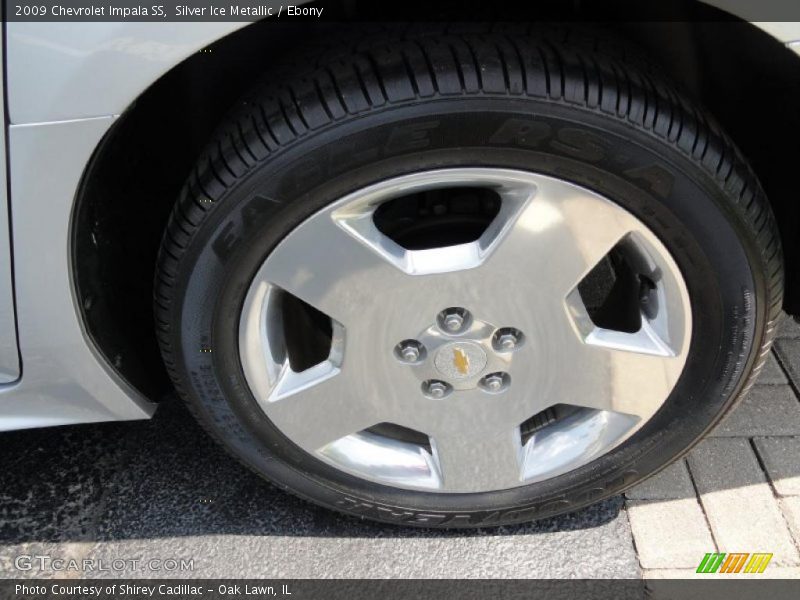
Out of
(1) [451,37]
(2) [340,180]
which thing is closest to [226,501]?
(2) [340,180]

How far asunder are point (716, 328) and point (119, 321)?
1.11 meters

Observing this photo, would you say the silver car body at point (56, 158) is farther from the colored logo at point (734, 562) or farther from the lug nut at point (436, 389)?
the colored logo at point (734, 562)

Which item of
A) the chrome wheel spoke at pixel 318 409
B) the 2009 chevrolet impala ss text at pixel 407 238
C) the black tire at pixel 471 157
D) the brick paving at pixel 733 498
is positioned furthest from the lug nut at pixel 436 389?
the brick paving at pixel 733 498

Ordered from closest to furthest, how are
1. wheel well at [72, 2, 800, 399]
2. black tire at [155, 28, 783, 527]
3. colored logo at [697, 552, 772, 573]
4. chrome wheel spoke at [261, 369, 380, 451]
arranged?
black tire at [155, 28, 783, 527] → wheel well at [72, 2, 800, 399] → chrome wheel spoke at [261, 369, 380, 451] → colored logo at [697, 552, 772, 573]

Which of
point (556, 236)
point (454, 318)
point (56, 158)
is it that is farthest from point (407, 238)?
point (56, 158)

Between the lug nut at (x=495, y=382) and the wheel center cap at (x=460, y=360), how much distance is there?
0.10ft

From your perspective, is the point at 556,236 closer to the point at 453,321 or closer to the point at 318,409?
the point at 453,321

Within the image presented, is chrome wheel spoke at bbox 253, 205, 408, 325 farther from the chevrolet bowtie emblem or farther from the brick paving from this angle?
the brick paving

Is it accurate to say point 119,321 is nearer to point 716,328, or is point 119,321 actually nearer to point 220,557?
point 220,557

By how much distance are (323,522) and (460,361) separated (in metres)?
0.54

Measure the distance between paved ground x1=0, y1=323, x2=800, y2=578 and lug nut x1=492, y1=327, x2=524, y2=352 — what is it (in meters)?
0.49

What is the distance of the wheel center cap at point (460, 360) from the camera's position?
4.65 feet

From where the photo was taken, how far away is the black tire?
47.7 inches
